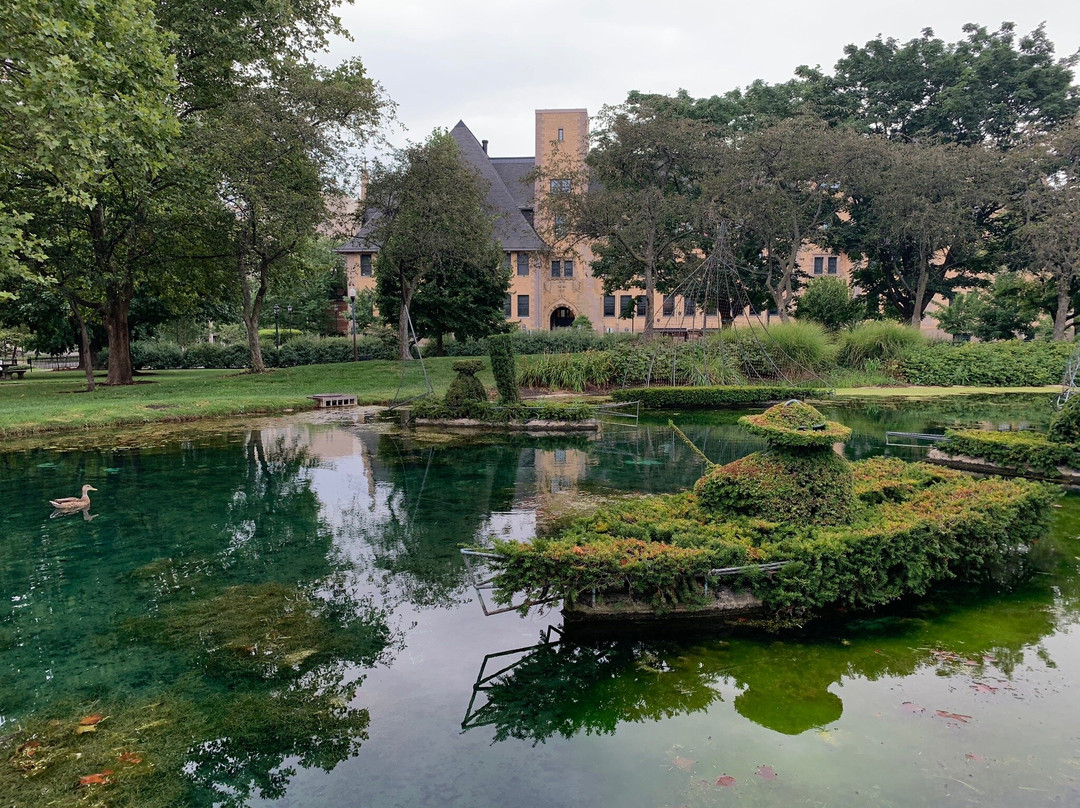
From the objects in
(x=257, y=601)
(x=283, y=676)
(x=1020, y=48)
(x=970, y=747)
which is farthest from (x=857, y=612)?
(x=1020, y=48)

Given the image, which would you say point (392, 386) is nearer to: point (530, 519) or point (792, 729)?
point (530, 519)

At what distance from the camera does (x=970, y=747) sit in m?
4.23

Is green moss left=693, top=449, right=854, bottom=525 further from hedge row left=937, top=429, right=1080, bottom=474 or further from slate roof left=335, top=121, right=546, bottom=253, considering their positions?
slate roof left=335, top=121, right=546, bottom=253

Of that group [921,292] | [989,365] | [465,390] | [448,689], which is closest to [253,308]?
[465,390]

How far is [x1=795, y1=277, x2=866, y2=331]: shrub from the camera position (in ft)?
107

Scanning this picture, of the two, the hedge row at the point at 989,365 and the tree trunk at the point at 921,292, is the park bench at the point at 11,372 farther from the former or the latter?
the tree trunk at the point at 921,292

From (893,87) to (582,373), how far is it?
22.1 metres

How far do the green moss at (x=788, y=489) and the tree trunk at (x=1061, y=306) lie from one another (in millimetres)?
26887

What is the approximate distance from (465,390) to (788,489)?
38.7 feet

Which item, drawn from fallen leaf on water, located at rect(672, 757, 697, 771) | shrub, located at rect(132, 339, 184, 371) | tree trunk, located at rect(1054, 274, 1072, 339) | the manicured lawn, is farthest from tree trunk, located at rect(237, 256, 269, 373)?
tree trunk, located at rect(1054, 274, 1072, 339)

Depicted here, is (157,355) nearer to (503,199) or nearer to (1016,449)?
(503,199)

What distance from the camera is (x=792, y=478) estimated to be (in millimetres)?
6668

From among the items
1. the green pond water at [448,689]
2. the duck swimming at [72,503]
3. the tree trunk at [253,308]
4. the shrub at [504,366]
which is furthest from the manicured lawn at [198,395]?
the green pond water at [448,689]

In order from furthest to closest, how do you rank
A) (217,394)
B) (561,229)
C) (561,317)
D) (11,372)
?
1. (561,317)
2. (11,372)
3. (561,229)
4. (217,394)
